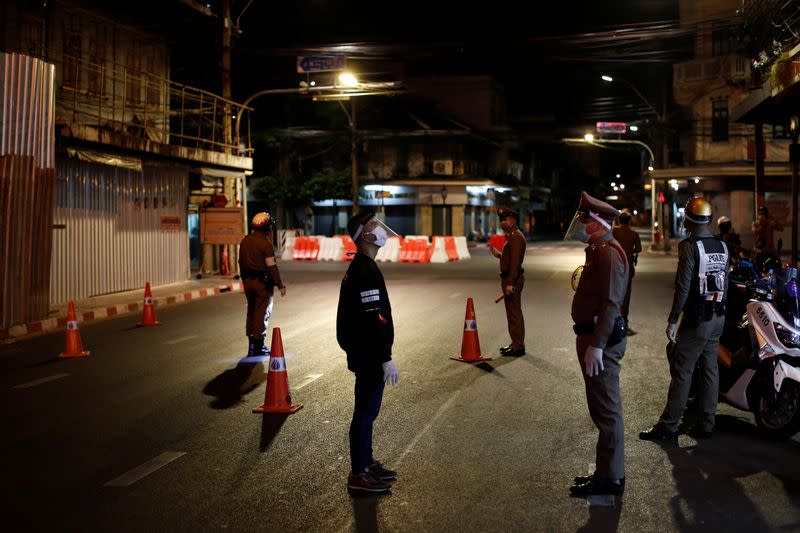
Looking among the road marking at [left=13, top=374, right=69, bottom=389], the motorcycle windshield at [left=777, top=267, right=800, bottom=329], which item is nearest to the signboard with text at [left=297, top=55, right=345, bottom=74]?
the road marking at [left=13, top=374, right=69, bottom=389]

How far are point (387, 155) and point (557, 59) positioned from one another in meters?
27.3

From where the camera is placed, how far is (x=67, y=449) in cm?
635

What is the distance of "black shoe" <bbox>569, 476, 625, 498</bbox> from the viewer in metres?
5.05

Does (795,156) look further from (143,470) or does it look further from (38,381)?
(38,381)

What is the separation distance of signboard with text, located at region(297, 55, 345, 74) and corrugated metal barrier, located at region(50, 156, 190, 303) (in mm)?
5018

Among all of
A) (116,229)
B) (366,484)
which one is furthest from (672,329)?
(116,229)

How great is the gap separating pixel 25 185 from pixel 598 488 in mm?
10970

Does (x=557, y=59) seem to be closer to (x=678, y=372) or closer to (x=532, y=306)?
(x=532, y=306)

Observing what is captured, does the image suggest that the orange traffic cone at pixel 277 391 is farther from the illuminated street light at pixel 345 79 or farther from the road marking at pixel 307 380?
the illuminated street light at pixel 345 79

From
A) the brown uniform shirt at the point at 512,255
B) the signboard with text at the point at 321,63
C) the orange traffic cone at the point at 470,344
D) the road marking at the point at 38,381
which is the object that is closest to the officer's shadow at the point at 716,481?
the orange traffic cone at the point at 470,344

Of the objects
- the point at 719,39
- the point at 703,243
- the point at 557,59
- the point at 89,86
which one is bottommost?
the point at 703,243

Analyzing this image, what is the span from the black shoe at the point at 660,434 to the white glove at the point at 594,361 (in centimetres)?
176

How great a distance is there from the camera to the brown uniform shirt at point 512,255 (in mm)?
10250

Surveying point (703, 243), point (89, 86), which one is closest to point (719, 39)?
point (89, 86)
